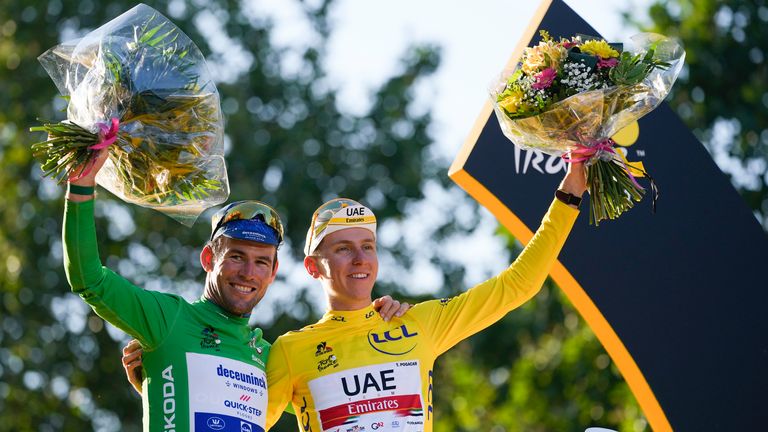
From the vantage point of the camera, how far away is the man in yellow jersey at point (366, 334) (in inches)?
248

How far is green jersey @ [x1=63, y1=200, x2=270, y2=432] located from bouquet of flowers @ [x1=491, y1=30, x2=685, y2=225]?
1.65m

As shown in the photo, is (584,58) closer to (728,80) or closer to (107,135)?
(107,135)

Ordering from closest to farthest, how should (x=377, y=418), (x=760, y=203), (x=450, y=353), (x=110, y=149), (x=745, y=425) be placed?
(x=110, y=149) < (x=377, y=418) < (x=745, y=425) < (x=760, y=203) < (x=450, y=353)

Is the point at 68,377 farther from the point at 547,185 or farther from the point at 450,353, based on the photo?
the point at 547,185

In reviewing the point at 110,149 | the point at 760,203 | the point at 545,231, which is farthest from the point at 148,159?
the point at 760,203

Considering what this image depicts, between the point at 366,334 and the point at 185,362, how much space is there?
37.1 inches

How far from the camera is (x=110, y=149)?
5.80 meters

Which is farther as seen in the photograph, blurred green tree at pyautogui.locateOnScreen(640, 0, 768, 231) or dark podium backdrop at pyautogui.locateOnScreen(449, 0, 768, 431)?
blurred green tree at pyautogui.locateOnScreen(640, 0, 768, 231)

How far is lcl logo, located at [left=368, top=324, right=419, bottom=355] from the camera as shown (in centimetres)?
643

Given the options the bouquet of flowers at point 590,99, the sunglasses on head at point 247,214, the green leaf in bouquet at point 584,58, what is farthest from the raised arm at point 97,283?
the green leaf in bouquet at point 584,58

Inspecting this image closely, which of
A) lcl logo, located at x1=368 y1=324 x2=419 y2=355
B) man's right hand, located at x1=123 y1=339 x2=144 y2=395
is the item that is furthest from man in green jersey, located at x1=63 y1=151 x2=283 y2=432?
lcl logo, located at x1=368 y1=324 x2=419 y2=355

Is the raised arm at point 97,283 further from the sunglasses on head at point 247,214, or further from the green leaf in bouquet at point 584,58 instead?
the green leaf in bouquet at point 584,58

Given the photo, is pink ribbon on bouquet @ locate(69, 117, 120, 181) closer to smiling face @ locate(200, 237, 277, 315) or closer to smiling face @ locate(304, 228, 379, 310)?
smiling face @ locate(200, 237, 277, 315)

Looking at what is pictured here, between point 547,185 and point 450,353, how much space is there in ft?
42.1
